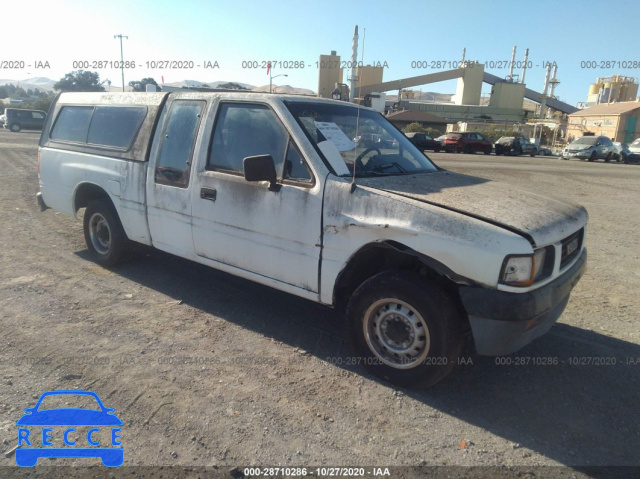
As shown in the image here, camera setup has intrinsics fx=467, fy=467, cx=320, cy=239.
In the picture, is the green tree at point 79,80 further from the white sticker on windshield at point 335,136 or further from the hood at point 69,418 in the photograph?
the hood at point 69,418

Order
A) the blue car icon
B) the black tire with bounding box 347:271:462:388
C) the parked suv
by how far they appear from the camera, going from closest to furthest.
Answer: the blue car icon < the black tire with bounding box 347:271:462:388 < the parked suv

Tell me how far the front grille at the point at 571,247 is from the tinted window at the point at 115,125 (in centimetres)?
411

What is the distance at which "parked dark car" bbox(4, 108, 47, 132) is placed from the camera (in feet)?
108

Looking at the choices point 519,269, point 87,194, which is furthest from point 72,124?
point 519,269

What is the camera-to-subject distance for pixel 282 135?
3742 millimetres

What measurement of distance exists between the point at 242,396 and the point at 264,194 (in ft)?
5.03

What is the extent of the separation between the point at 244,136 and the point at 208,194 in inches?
23.5

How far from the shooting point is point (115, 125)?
5.15 m

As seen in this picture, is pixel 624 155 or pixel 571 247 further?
pixel 624 155

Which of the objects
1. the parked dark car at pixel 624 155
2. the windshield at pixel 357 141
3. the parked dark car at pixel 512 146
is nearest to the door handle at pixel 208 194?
the windshield at pixel 357 141

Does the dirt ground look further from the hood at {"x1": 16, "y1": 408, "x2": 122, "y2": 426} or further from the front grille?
the front grille

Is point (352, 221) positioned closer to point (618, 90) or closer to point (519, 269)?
point (519, 269)

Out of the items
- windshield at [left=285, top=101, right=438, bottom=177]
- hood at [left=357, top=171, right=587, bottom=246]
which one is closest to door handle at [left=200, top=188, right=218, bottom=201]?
windshield at [left=285, top=101, right=438, bottom=177]

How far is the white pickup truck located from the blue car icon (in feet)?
5.10
